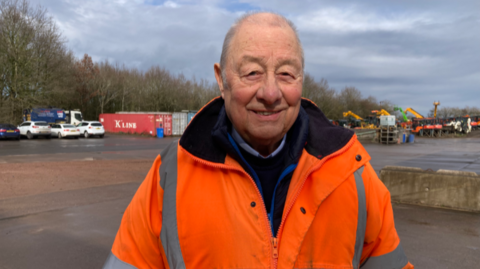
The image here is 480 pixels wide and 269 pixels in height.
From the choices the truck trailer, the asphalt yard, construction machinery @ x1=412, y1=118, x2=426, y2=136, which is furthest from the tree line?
the asphalt yard

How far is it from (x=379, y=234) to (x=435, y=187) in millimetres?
6649

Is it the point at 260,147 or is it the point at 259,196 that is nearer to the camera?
the point at 259,196

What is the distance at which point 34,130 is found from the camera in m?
29.2

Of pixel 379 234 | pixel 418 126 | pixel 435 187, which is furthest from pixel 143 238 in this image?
pixel 418 126

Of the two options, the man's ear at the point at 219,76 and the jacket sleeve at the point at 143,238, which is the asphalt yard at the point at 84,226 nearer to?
the jacket sleeve at the point at 143,238

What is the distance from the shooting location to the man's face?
1.51 metres

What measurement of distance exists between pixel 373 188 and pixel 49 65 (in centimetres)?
4128

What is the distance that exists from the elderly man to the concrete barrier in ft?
21.3

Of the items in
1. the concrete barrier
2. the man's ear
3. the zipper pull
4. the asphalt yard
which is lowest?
the asphalt yard

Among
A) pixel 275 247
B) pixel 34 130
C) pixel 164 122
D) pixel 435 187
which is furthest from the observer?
pixel 164 122

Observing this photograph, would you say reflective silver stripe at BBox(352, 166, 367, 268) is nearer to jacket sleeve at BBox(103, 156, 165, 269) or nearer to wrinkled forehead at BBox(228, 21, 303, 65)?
wrinkled forehead at BBox(228, 21, 303, 65)

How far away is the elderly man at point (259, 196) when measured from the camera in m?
1.47

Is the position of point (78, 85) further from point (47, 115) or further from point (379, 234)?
point (379, 234)

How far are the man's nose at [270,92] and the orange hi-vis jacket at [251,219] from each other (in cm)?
31
